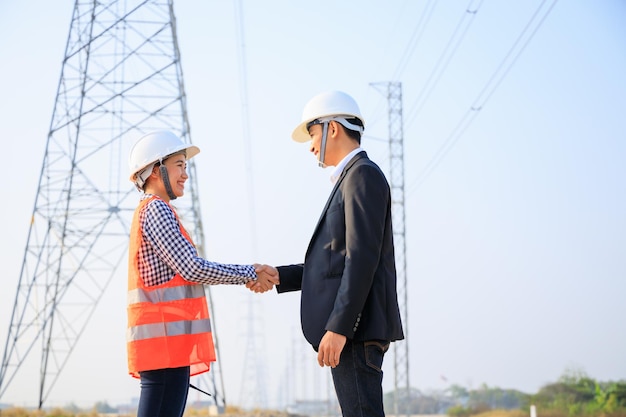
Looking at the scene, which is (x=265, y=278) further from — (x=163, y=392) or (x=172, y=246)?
(x=163, y=392)

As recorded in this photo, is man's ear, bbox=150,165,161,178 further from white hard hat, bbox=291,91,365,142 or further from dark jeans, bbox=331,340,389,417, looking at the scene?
dark jeans, bbox=331,340,389,417

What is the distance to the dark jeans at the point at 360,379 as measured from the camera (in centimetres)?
404

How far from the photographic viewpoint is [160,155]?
4875mm

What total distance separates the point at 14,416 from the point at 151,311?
552 inches

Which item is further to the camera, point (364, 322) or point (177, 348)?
point (177, 348)

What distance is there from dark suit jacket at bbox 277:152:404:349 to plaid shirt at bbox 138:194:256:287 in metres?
0.60

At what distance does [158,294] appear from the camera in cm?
464

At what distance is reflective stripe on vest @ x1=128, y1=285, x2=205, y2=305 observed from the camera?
4.62 meters

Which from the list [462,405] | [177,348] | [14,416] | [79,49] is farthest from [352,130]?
[462,405]

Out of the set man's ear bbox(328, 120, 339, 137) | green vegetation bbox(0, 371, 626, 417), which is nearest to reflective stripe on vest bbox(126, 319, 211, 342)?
man's ear bbox(328, 120, 339, 137)

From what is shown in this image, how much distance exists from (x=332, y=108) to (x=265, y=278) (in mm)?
1118

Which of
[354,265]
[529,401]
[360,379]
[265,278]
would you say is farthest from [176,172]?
[529,401]

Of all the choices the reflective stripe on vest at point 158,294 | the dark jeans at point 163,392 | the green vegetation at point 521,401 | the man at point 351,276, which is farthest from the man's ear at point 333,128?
the green vegetation at point 521,401

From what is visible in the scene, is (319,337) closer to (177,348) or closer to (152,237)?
(177,348)
